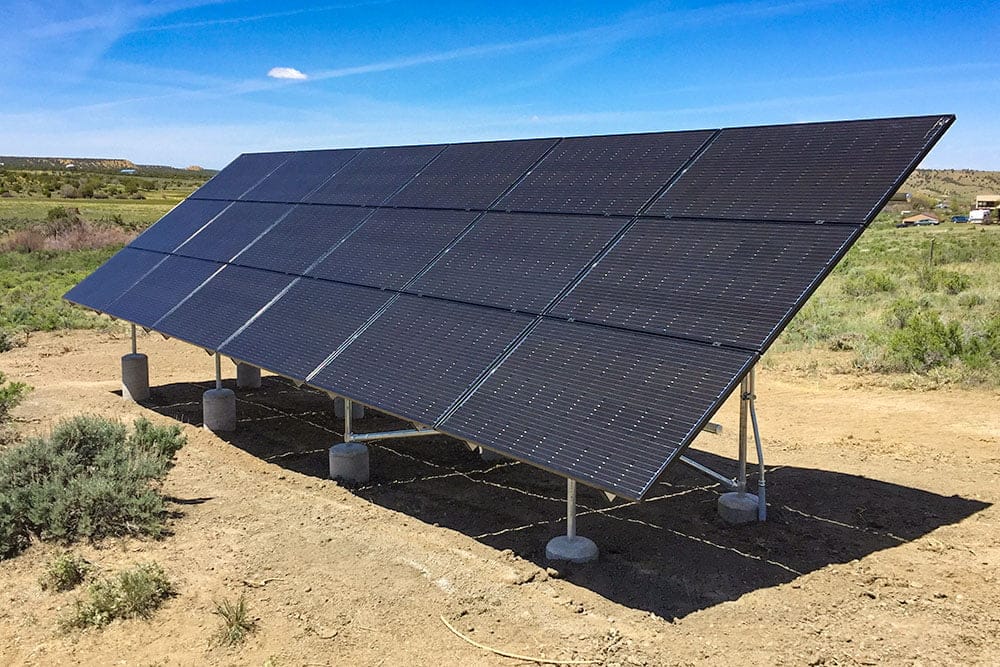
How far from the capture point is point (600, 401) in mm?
7320

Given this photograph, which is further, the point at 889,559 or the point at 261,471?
the point at 261,471

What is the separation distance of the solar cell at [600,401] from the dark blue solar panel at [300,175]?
801cm

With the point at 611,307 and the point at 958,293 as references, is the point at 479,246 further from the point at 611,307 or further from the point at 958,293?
the point at 958,293

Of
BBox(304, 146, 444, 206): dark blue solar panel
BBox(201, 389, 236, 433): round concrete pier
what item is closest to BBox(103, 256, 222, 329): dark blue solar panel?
BBox(201, 389, 236, 433): round concrete pier

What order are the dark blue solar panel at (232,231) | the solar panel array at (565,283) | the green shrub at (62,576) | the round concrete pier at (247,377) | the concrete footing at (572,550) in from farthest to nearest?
the round concrete pier at (247,377) < the dark blue solar panel at (232,231) < the concrete footing at (572,550) < the green shrub at (62,576) < the solar panel array at (565,283)

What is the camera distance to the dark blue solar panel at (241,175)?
16.9 metres

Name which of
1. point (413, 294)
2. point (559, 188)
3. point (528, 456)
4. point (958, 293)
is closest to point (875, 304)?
point (958, 293)

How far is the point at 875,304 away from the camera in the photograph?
77.9 ft

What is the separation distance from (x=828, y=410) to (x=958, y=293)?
12.6m

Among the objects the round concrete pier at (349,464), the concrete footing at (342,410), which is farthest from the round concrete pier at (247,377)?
the round concrete pier at (349,464)

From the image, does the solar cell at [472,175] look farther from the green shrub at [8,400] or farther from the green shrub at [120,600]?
the green shrub at [8,400]

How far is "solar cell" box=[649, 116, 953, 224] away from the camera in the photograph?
304 inches

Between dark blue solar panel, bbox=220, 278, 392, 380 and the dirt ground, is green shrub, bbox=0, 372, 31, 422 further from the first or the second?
dark blue solar panel, bbox=220, 278, 392, 380

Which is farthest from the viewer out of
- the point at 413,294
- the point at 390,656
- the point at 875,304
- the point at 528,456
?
the point at 875,304
